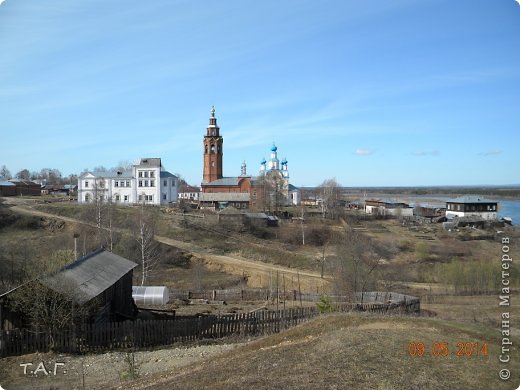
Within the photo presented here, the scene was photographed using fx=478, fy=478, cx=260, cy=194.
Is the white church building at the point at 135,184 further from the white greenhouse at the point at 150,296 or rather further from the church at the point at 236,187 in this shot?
the white greenhouse at the point at 150,296

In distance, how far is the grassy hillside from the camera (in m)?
9.42

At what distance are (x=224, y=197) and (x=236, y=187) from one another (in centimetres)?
344

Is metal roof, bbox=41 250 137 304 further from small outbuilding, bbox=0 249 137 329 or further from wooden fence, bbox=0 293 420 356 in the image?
wooden fence, bbox=0 293 420 356

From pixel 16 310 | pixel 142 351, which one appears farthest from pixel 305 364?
pixel 16 310

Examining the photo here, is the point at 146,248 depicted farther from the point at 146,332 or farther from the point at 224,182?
the point at 224,182

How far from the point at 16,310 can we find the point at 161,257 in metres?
24.1

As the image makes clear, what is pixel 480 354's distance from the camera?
1146cm

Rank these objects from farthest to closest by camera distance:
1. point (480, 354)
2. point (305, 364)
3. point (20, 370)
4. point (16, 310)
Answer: point (16, 310), point (20, 370), point (480, 354), point (305, 364)

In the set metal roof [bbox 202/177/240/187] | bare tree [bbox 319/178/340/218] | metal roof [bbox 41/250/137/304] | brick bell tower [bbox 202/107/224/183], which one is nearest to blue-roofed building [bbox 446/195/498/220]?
bare tree [bbox 319/178/340/218]

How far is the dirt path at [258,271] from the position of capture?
32.3 meters

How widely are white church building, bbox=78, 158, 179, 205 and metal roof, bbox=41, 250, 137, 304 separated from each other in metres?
41.8

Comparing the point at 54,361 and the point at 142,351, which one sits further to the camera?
the point at 142,351

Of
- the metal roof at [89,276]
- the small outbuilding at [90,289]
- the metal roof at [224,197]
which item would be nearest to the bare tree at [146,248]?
the small outbuilding at [90,289]

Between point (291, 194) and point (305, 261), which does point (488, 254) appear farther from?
point (291, 194)
